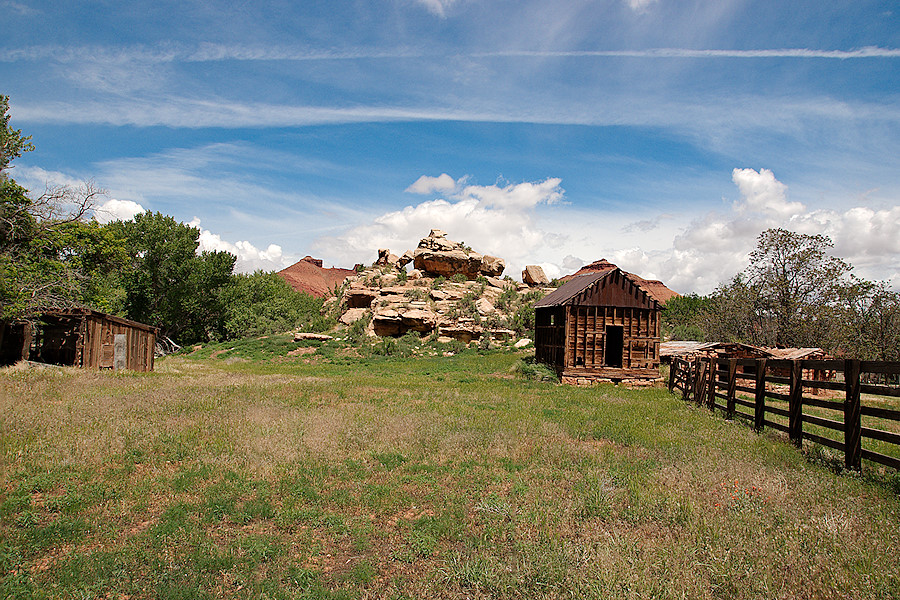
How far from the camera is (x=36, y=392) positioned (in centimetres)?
1285

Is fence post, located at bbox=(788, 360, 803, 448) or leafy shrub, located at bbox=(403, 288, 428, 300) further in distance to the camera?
leafy shrub, located at bbox=(403, 288, 428, 300)

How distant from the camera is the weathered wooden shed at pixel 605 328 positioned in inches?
858

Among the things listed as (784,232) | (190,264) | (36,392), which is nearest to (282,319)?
(190,264)

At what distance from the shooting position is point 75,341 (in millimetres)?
20844

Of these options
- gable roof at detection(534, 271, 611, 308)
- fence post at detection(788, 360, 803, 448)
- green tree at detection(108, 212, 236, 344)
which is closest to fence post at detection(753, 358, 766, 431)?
fence post at detection(788, 360, 803, 448)

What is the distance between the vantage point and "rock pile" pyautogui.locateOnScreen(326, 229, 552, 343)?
39.1 meters

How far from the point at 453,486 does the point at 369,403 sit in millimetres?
7397

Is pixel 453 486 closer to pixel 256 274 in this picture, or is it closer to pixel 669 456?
pixel 669 456

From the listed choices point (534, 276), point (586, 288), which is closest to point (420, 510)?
point (586, 288)

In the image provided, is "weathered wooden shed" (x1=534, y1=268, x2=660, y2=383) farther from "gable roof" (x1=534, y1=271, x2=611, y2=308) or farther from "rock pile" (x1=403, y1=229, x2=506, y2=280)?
"rock pile" (x1=403, y1=229, x2=506, y2=280)

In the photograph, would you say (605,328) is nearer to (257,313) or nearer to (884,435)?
(884,435)

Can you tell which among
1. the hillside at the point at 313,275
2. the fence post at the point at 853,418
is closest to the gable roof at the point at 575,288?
the fence post at the point at 853,418

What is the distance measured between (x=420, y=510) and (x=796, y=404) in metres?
7.42

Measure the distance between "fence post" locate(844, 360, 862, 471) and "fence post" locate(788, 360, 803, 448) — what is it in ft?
4.52
